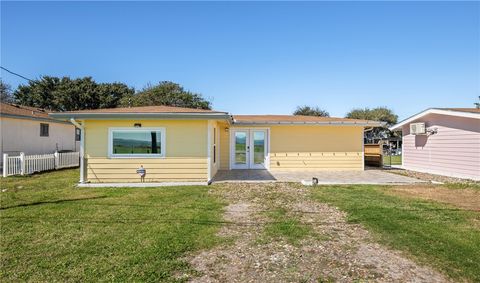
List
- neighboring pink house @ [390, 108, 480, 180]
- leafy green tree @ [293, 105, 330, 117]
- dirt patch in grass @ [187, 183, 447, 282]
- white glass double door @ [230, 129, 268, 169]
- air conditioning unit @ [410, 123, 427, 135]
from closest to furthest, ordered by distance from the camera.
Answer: dirt patch in grass @ [187, 183, 447, 282] < neighboring pink house @ [390, 108, 480, 180] < air conditioning unit @ [410, 123, 427, 135] < white glass double door @ [230, 129, 268, 169] < leafy green tree @ [293, 105, 330, 117]

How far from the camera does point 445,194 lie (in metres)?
7.93

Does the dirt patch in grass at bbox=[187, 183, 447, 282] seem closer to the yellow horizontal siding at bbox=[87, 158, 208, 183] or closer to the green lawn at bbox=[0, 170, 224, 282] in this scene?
the green lawn at bbox=[0, 170, 224, 282]

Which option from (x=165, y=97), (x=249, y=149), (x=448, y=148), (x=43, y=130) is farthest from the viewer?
(x=165, y=97)

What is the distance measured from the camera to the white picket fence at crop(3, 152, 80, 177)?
37.3 feet

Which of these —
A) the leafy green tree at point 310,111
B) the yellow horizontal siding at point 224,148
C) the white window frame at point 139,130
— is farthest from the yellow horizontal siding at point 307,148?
the leafy green tree at point 310,111

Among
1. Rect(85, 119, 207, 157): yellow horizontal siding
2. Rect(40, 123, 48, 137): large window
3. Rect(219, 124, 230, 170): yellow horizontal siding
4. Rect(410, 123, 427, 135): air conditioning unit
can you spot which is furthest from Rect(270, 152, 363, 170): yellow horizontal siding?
Rect(40, 123, 48, 137): large window

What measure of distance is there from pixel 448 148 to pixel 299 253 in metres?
12.0

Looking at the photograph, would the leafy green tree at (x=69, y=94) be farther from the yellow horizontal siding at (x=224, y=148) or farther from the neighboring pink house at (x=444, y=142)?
the neighboring pink house at (x=444, y=142)

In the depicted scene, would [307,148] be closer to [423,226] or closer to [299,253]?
[423,226]

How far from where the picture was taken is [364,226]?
5012mm

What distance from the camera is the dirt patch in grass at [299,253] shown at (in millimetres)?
3186

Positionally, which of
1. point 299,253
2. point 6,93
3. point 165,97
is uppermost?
point 6,93

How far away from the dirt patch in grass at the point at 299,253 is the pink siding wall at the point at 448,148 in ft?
28.7

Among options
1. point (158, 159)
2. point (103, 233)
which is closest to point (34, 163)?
point (158, 159)
